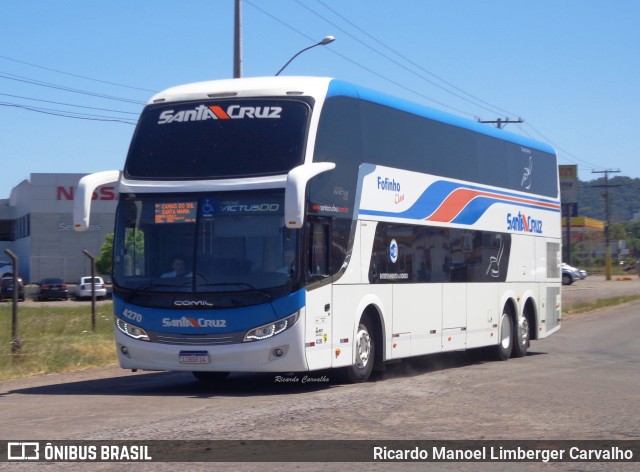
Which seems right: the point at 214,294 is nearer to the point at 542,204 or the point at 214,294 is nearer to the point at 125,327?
the point at 125,327

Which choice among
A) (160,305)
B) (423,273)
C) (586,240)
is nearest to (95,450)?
(160,305)

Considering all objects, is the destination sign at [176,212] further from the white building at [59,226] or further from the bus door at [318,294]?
the white building at [59,226]

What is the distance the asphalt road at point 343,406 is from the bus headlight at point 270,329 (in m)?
0.81

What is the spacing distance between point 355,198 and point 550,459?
6.51 meters

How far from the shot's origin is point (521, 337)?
21.4m

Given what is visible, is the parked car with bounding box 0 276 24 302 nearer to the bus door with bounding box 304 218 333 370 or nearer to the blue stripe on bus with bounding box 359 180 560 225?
the blue stripe on bus with bounding box 359 180 560 225

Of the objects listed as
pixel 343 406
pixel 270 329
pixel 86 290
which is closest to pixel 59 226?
pixel 86 290

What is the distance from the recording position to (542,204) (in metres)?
22.9

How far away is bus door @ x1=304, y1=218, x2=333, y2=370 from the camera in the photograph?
13.3 meters

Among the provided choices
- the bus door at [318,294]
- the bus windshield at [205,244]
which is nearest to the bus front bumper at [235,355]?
the bus door at [318,294]

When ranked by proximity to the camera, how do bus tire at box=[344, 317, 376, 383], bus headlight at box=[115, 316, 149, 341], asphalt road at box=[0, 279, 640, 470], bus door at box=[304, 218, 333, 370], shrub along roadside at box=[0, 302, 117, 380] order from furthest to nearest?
shrub along roadside at box=[0, 302, 117, 380] → bus tire at box=[344, 317, 376, 383] → bus headlight at box=[115, 316, 149, 341] → bus door at box=[304, 218, 333, 370] → asphalt road at box=[0, 279, 640, 470]

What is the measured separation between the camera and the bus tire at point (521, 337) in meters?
21.2

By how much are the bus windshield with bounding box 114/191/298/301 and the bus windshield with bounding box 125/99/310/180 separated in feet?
1.25

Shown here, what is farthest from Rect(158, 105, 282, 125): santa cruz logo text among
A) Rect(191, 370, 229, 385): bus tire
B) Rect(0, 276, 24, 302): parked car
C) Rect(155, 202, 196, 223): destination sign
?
Rect(0, 276, 24, 302): parked car
